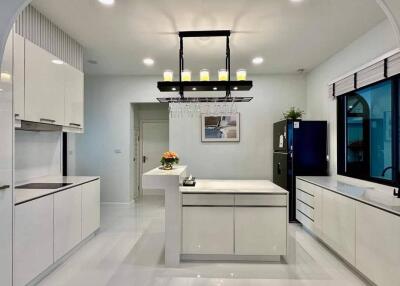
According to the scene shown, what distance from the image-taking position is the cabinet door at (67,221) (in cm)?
289

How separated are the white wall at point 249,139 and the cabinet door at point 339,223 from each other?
2264 mm

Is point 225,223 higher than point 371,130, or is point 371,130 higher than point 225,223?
point 371,130

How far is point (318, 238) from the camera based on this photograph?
388cm

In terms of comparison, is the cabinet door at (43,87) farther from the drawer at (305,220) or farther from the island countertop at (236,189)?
the drawer at (305,220)

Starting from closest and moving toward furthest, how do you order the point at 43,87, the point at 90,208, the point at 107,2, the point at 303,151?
the point at 107,2, the point at 43,87, the point at 90,208, the point at 303,151

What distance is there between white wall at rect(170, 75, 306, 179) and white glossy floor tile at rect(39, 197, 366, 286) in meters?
2.07

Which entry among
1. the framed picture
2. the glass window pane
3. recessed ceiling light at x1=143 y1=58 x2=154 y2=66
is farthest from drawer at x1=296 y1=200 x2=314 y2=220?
recessed ceiling light at x1=143 y1=58 x2=154 y2=66

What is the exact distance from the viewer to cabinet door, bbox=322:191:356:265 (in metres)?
2.85

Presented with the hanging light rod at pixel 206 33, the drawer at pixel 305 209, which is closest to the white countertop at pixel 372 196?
the drawer at pixel 305 209

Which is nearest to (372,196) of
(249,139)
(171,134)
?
(249,139)

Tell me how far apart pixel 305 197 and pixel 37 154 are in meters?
3.84

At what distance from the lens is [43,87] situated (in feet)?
9.87

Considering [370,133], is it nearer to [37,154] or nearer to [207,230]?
[207,230]

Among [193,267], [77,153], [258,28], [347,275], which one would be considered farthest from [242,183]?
[77,153]
